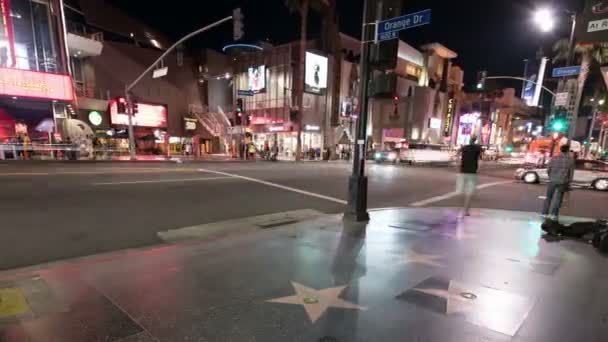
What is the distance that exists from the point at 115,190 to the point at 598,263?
11.8m

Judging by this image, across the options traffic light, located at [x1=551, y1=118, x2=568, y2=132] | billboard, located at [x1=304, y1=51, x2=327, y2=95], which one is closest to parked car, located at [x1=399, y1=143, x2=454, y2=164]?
billboard, located at [x1=304, y1=51, x2=327, y2=95]

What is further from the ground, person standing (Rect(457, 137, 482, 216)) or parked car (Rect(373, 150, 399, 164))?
person standing (Rect(457, 137, 482, 216))

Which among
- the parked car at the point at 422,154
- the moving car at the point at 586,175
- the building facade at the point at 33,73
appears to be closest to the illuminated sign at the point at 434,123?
the parked car at the point at 422,154

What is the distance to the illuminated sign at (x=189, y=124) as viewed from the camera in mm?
35416

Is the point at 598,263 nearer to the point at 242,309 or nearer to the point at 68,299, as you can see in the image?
the point at 242,309

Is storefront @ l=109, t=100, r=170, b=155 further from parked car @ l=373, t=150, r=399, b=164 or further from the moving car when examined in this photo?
the moving car

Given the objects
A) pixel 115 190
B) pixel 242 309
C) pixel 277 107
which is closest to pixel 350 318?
pixel 242 309

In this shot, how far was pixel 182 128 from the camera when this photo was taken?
1407 inches

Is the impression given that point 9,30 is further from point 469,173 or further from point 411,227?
point 469,173

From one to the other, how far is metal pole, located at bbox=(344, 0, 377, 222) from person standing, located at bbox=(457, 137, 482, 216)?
3.00 meters

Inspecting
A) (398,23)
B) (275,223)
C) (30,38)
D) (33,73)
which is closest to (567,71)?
(398,23)

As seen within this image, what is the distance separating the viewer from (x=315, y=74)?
32.3 metres

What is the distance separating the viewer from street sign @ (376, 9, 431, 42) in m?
5.38

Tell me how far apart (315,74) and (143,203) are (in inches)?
1086
